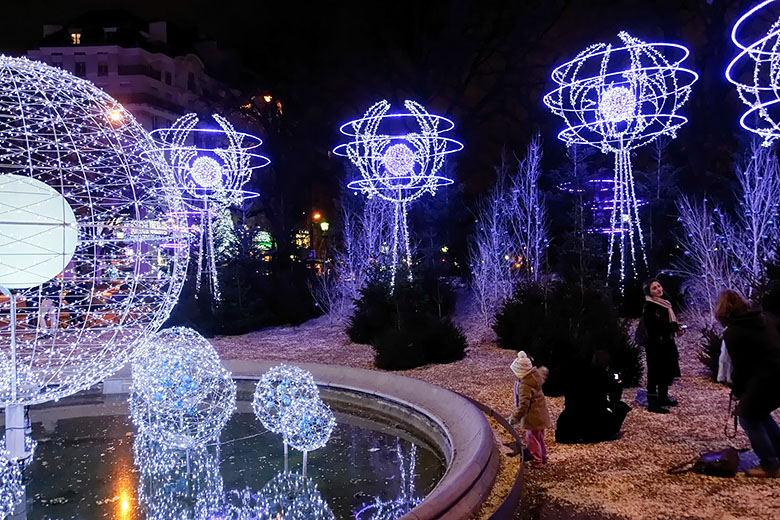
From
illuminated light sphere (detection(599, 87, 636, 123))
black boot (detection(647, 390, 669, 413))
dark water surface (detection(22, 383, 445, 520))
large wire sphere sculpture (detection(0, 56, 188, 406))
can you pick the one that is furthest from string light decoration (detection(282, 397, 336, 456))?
illuminated light sphere (detection(599, 87, 636, 123))

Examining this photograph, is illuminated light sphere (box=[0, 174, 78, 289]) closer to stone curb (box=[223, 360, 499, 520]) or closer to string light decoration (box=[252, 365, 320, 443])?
string light decoration (box=[252, 365, 320, 443])

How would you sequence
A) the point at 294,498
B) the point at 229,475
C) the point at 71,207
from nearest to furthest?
the point at 71,207 < the point at 294,498 < the point at 229,475

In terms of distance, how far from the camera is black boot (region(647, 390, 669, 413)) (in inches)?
308

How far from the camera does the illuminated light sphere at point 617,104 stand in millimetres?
15117

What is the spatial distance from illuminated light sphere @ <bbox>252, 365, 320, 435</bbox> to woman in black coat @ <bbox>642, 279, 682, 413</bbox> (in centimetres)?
400

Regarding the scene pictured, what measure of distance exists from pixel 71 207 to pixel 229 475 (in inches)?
113

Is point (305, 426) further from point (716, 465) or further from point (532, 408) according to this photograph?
point (716, 465)

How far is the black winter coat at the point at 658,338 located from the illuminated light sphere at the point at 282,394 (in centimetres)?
399

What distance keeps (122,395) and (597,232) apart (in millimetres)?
15064

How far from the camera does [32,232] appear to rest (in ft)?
14.8

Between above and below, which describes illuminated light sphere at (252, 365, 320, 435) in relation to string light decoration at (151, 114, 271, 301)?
below

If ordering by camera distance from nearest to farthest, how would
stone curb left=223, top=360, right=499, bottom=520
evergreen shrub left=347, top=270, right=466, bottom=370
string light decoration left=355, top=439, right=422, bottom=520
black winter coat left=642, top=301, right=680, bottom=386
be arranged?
stone curb left=223, top=360, right=499, bottom=520
string light decoration left=355, top=439, right=422, bottom=520
black winter coat left=642, top=301, right=680, bottom=386
evergreen shrub left=347, top=270, right=466, bottom=370

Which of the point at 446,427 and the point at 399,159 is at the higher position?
the point at 399,159

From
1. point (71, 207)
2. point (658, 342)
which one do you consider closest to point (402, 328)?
point (658, 342)
